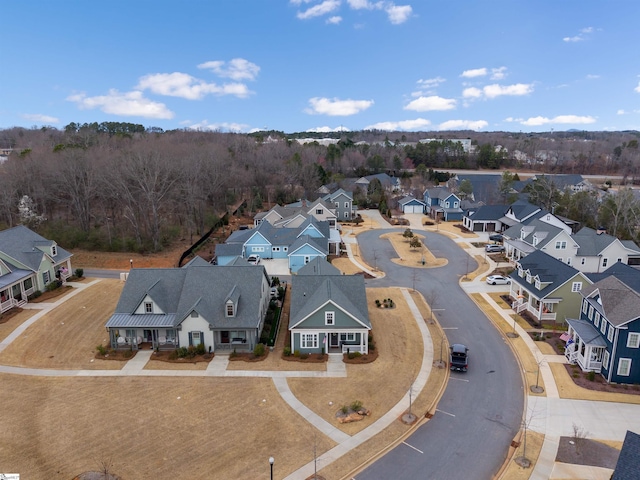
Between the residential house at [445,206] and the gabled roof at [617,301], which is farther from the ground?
the residential house at [445,206]

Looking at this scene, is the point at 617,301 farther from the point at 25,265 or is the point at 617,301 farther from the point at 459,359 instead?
the point at 25,265

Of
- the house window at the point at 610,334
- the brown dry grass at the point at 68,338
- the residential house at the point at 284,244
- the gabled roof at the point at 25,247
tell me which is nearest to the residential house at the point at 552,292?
the house window at the point at 610,334

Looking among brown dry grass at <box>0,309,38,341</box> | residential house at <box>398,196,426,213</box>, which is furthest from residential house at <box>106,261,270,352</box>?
residential house at <box>398,196,426,213</box>

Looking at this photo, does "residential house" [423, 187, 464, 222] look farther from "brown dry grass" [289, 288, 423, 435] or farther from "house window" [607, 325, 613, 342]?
"house window" [607, 325, 613, 342]

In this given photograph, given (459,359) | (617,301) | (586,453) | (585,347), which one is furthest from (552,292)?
(586,453)

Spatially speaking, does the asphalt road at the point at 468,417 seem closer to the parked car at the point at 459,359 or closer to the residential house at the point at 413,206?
the parked car at the point at 459,359

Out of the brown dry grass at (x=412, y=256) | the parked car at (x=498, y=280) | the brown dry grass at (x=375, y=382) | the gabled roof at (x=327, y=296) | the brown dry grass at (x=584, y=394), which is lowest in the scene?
the brown dry grass at (x=584, y=394)
